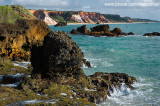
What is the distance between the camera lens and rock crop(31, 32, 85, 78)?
30.2 ft

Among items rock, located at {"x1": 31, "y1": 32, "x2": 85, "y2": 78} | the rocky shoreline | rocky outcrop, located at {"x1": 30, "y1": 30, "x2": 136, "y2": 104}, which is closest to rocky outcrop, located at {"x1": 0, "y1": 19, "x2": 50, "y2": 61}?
the rocky shoreline

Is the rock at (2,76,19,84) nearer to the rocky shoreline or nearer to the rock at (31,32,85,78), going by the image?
the rocky shoreline

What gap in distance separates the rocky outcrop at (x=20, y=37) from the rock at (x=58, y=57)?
17.2ft

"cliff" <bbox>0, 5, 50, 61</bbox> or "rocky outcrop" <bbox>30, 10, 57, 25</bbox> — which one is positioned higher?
"rocky outcrop" <bbox>30, 10, 57, 25</bbox>

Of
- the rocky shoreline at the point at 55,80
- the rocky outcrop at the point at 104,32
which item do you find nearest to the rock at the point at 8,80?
the rocky shoreline at the point at 55,80

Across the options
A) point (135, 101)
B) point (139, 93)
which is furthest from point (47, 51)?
point (139, 93)

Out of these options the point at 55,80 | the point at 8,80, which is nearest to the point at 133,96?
the point at 55,80

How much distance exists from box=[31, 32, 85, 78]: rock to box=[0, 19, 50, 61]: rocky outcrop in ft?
17.2

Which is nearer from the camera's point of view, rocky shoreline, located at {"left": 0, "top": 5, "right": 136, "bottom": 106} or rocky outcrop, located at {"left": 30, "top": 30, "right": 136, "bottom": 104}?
rocky shoreline, located at {"left": 0, "top": 5, "right": 136, "bottom": 106}

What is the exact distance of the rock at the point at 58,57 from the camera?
30.2 ft

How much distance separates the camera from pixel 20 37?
48.8 feet

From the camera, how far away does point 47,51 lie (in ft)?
31.1

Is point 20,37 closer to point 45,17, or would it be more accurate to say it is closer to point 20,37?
point 20,37

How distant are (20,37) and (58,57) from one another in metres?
6.98
